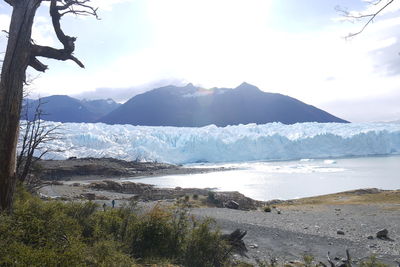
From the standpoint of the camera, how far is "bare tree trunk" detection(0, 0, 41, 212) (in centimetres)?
491

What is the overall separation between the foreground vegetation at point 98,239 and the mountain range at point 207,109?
131697 mm

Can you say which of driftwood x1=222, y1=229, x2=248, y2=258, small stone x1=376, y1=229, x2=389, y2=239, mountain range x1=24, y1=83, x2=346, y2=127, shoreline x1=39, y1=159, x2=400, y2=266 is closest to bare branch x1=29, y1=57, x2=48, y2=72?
shoreline x1=39, y1=159, x2=400, y2=266

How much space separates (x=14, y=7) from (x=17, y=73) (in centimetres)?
94

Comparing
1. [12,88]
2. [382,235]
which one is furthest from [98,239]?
[382,235]

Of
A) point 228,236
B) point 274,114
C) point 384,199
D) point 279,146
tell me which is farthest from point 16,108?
point 274,114

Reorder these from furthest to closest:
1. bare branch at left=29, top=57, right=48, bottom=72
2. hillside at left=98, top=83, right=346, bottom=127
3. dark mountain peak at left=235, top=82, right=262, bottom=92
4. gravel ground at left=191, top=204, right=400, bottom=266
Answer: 1. dark mountain peak at left=235, top=82, right=262, bottom=92
2. hillside at left=98, top=83, right=346, bottom=127
3. gravel ground at left=191, top=204, right=400, bottom=266
4. bare branch at left=29, top=57, right=48, bottom=72

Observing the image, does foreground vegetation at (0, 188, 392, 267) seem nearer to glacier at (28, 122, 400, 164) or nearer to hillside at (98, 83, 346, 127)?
glacier at (28, 122, 400, 164)

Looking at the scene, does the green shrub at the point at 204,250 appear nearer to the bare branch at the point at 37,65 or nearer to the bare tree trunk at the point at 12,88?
the bare tree trunk at the point at 12,88

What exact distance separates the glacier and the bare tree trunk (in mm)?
57529

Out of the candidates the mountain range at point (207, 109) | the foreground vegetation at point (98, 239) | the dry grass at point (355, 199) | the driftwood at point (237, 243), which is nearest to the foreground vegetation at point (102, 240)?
the foreground vegetation at point (98, 239)

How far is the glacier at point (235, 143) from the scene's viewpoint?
205 feet

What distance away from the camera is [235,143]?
211 ft

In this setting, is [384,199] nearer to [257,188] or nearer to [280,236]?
[257,188]

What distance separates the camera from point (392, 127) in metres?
65.1
